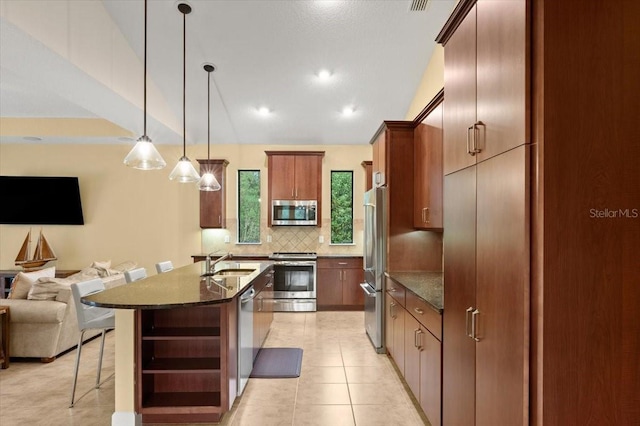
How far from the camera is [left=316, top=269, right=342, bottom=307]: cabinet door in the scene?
18.9ft

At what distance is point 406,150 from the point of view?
3.69m

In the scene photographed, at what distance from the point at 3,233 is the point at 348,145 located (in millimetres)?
6339

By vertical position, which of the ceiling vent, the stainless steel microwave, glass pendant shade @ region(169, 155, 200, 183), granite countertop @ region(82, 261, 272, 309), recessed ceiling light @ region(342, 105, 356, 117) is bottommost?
granite countertop @ region(82, 261, 272, 309)

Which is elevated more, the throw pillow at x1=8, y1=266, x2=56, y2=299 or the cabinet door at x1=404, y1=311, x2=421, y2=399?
the throw pillow at x1=8, y1=266, x2=56, y2=299

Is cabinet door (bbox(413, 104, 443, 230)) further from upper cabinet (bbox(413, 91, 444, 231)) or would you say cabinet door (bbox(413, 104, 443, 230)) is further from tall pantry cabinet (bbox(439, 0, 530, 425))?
tall pantry cabinet (bbox(439, 0, 530, 425))

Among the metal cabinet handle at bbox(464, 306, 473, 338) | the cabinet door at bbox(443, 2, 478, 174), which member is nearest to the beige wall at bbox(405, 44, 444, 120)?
the cabinet door at bbox(443, 2, 478, 174)

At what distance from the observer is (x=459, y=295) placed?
1836 mm

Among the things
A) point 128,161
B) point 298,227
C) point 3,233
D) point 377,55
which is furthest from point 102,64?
point 3,233

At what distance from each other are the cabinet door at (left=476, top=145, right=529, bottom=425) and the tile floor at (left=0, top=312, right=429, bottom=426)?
4.40 feet

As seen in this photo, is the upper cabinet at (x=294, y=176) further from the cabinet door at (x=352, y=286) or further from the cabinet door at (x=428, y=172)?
the cabinet door at (x=428, y=172)

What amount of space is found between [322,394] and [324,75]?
374 centimetres

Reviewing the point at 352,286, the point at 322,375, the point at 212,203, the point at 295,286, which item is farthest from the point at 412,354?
the point at 212,203

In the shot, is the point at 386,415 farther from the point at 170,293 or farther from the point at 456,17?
the point at 456,17

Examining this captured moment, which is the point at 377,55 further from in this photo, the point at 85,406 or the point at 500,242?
the point at 85,406
